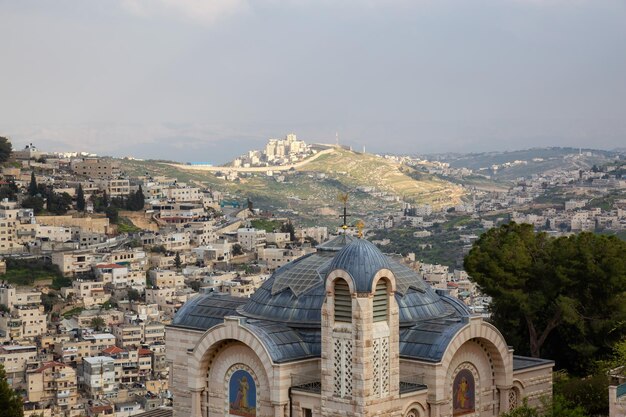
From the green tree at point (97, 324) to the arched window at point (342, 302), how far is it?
6695 centimetres

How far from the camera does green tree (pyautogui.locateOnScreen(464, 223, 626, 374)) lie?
2823 centimetres

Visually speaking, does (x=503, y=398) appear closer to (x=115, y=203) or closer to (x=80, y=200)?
(x=80, y=200)

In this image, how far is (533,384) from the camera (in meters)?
24.0

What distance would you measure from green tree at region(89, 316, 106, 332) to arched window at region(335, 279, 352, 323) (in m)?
67.0

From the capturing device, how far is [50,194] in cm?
10775

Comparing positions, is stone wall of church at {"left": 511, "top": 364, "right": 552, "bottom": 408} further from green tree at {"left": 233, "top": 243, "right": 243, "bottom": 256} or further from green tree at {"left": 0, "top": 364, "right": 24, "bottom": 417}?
green tree at {"left": 233, "top": 243, "right": 243, "bottom": 256}

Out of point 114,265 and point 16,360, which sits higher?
point 114,265

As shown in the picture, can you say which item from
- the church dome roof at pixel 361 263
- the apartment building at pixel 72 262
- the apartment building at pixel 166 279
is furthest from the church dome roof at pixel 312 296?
the apartment building at pixel 166 279

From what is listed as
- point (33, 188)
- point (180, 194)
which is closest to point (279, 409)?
point (33, 188)

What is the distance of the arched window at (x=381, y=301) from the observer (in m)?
20.1

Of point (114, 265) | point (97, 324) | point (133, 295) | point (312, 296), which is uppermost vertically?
point (312, 296)

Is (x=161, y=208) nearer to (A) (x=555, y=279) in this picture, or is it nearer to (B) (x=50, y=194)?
(B) (x=50, y=194)

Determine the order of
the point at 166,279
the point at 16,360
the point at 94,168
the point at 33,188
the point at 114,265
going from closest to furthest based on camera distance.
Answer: the point at 16,360, the point at 114,265, the point at 166,279, the point at 33,188, the point at 94,168

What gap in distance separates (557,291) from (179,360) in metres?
A: 10.2
